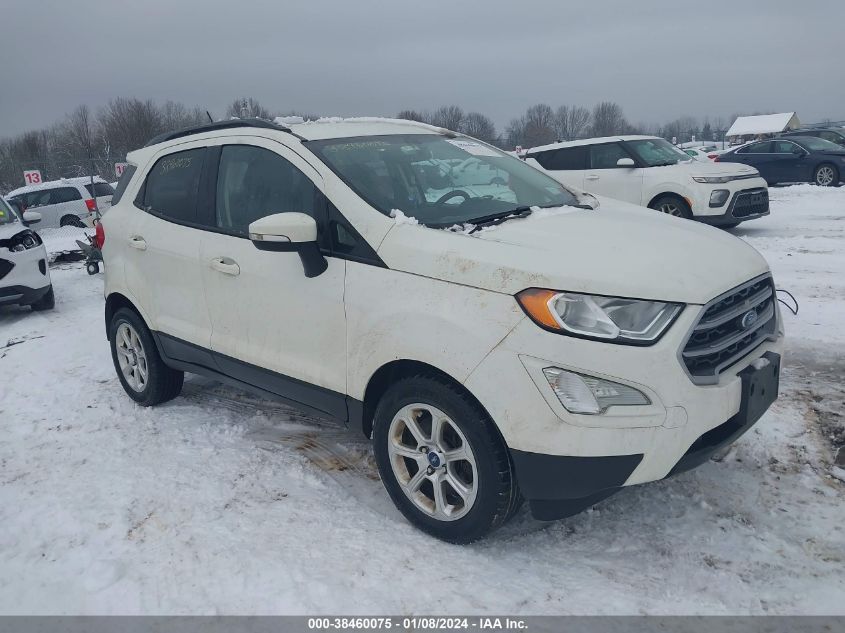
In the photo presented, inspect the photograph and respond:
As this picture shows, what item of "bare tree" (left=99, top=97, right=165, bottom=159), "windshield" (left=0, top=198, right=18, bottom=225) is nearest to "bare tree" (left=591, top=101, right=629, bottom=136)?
"bare tree" (left=99, top=97, right=165, bottom=159)

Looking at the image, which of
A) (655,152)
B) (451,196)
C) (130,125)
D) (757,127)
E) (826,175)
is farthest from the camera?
(757,127)

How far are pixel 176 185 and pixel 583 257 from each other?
2.96 m

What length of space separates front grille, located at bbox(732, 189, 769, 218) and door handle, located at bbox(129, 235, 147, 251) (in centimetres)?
885

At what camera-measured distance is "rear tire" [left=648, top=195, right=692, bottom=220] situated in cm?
1055

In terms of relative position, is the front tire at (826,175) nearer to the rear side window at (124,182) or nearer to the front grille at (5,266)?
the rear side window at (124,182)

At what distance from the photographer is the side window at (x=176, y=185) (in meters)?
4.40

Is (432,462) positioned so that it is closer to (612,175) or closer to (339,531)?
(339,531)

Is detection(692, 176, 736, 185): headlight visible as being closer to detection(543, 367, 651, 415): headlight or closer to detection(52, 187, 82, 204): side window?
detection(543, 367, 651, 415): headlight

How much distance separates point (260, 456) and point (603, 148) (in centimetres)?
923

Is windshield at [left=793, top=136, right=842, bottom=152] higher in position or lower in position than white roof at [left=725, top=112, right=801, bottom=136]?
higher

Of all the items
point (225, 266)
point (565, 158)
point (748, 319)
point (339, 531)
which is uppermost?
point (225, 266)

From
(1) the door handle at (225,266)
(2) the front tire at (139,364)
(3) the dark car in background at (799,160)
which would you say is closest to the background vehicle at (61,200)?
(2) the front tire at (139,364)

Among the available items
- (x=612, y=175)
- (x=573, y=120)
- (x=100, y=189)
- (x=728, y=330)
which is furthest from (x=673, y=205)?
(x=573, y=120)

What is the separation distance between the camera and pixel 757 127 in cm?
7775
